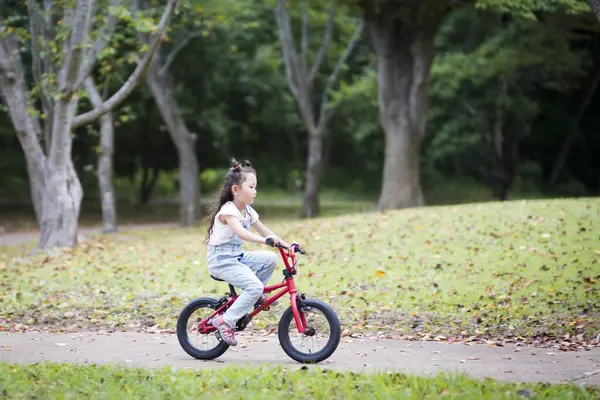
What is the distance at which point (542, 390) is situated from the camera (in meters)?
6.30

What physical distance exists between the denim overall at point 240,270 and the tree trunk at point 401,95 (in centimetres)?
1630

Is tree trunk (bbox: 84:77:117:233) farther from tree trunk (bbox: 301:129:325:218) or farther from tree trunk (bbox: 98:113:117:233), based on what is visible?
tree trunk (bbox: 301:129:325:218)

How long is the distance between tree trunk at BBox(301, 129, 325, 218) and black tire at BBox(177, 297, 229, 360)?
21.5 meters

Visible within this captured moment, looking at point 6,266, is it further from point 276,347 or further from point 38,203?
point 276,347

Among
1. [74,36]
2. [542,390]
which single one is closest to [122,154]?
[74,36]

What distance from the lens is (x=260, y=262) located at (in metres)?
7.55

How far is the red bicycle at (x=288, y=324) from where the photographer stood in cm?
720

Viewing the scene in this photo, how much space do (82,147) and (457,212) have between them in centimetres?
2175

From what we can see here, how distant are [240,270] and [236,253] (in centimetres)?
17

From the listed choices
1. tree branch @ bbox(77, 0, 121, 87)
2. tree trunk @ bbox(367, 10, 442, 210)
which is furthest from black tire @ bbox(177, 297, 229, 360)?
tree trunk @ bbox(367, 10, 442, 210)

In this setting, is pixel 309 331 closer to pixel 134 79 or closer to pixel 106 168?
pixel 134 79

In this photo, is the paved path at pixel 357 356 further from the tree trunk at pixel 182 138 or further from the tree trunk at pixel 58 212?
the tree trunk at pixel 182 138

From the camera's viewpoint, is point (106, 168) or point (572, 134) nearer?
point (106, 168)

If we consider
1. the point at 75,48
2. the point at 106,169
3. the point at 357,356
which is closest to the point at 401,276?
the point at 357,356
